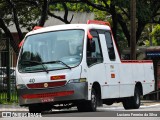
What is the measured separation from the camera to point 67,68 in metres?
16.3

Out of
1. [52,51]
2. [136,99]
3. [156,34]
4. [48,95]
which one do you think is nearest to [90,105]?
[48,95]

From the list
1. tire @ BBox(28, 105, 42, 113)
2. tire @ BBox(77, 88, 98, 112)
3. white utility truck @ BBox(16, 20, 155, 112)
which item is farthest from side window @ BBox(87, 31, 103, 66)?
tire @ BBox(28, 105, 42, 113)

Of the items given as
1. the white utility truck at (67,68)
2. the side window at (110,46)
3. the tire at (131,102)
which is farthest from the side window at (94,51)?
the tire at (131,102)

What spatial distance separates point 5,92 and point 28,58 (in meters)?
6.93

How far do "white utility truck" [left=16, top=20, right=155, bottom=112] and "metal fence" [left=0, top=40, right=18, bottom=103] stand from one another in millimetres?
5578

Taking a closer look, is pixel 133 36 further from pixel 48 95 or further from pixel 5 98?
pixel 48 95

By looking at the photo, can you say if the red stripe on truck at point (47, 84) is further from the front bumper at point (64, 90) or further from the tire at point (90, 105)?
the tire at point (90, 105)

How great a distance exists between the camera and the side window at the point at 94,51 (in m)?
16.8

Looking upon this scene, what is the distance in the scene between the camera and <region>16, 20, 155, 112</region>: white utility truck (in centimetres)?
1628

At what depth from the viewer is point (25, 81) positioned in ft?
54.6

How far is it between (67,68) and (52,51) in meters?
0.86

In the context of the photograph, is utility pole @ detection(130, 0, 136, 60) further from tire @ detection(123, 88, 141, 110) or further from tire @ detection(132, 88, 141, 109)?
tire @ detection(123, 88, 141, 110)

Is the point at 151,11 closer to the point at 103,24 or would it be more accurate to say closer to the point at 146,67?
the point at 146,67

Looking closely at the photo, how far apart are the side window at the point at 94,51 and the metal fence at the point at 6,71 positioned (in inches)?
244
